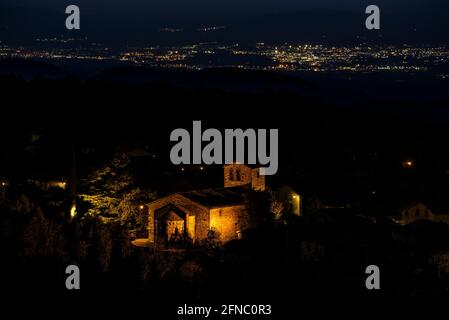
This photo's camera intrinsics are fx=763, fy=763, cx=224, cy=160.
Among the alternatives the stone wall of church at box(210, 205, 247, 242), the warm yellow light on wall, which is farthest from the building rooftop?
the warm yellow light on wall

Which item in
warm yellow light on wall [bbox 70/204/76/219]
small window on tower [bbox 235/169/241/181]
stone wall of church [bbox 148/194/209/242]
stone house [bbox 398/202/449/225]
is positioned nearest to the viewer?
stone wall of church [bbox 148/194/209/242]

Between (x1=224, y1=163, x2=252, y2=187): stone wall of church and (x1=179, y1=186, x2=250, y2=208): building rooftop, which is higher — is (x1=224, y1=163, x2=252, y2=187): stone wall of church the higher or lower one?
the higher one

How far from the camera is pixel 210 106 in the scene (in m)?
60.3

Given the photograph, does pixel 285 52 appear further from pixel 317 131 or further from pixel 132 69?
pixel 317 131

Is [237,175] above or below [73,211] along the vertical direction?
above

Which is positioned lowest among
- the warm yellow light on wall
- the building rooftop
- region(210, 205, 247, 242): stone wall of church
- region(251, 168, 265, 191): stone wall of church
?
region(210, 205, 247, 242): stone wall of church

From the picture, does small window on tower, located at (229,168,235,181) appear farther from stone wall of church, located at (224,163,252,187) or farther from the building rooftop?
the building rooftop

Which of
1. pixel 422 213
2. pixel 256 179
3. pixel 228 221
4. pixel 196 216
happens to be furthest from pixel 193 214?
pixel 422 213

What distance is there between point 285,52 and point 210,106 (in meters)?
21.9

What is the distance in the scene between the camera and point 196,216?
24.1 m

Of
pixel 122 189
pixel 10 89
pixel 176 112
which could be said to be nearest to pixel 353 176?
pixel 122 189

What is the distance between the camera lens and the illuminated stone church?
24.1m

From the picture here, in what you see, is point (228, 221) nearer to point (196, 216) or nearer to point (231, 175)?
point (196, 216)

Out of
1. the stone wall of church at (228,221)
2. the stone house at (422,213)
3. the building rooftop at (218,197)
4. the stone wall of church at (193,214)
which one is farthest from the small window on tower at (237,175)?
the stone house at (422,213)
